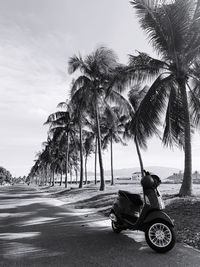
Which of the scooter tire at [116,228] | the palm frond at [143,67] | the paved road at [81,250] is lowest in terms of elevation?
the paved road at [81,250]

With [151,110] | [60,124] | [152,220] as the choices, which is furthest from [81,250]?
[60,124]

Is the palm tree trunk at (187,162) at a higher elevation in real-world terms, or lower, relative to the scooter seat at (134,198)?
higher

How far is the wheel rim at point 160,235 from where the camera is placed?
5.59 metres

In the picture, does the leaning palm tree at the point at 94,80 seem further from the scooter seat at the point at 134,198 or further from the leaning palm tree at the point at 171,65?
the scooter seat at the point at 134,198

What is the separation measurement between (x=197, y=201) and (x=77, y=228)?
5147mm

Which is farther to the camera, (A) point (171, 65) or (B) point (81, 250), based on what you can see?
(A) point (171, 65)

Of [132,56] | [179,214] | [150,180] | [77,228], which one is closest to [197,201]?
[179,214]

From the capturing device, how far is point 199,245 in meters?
6.19

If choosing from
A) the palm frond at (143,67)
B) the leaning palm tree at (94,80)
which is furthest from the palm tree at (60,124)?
the palm frond at (143,67)

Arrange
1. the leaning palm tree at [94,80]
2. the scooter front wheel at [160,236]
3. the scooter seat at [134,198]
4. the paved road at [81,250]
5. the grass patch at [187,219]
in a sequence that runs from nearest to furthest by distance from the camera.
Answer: the paved road at [81,250] < the scooter front wheel at [160,236] < the grass patch at [187,219] < the scooter seat at [134,198] < the leaning palm tree at [94,80]

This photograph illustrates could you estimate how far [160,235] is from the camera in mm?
5648

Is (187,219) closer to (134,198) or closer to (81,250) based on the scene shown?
(134,198)

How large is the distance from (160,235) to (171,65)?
1034 centimetres

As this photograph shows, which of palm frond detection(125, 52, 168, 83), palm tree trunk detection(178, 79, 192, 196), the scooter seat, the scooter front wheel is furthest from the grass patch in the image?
palm frond detection(125, 52, 168, 83)
